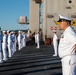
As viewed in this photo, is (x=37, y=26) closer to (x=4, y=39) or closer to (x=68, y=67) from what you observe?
(x=4, y=39)

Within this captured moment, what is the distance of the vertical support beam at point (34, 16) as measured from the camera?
42.3 meters

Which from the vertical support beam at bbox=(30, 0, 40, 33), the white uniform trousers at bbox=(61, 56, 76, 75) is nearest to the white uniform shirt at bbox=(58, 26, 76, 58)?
the white uniform trousers at bbox=(61, 56, 76, 75)

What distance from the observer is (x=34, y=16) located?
42.7 meters

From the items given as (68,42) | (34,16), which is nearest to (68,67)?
(68,42)

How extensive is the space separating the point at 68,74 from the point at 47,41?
19.6 m

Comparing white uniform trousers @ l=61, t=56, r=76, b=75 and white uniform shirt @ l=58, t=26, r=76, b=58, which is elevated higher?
white uniform shirt @ l=58, t=26, r=76, b=58

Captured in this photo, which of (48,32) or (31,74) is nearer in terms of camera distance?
(31,74)

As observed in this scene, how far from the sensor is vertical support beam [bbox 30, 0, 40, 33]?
42.3 metres

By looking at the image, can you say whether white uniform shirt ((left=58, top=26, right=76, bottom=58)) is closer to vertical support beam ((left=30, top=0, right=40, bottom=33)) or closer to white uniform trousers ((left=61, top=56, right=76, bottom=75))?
white uniform trousers ((left=61, top=56, right=76, bottom=75))

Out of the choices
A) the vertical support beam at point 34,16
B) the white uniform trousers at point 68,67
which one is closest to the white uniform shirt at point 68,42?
the white uniform trousers at point 68,67

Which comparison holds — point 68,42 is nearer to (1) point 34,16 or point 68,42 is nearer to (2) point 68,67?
(2) point 68,67

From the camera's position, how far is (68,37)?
4090 millimetres

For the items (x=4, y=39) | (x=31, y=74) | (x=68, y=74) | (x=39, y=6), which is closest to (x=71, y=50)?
(x=68, y=74)

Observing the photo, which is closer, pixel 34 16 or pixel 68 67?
pixel 68 67
